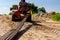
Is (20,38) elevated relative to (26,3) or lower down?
lower down

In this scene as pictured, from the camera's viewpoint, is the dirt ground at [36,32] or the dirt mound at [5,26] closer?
the dirt ground at [36,32]

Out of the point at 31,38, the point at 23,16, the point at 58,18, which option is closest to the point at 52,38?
the point at 31,38

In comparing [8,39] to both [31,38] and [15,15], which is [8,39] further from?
[15,15]

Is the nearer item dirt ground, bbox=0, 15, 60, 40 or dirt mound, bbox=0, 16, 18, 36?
dirt ground, bbox=0, 15, 60, 40

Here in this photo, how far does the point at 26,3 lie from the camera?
18906 millimetres

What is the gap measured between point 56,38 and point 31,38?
1274 mm

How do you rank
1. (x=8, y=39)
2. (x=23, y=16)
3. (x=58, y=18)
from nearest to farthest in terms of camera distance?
1. (x=8, y=39)
2. (x=23, y=16)
3. (x=58, y=18)

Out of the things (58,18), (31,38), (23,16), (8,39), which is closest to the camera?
(8,39)

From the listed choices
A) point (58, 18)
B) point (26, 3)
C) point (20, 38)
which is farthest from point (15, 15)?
point (20, 38)

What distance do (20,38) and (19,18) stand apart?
874cm

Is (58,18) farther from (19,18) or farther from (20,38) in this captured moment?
(20,38)

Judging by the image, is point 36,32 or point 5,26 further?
point 5,26

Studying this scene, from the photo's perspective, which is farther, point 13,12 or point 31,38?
point 13,12

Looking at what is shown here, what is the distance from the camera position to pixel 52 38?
32.7 feet
